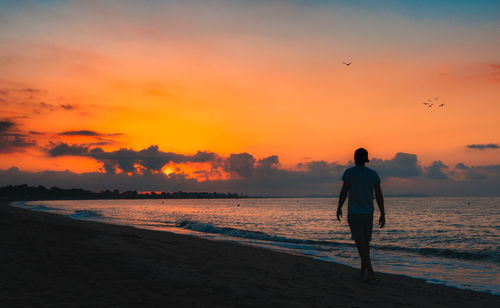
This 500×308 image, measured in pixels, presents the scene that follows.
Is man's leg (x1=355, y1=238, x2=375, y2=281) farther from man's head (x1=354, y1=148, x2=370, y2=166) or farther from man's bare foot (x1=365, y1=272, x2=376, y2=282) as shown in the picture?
man's head (x1=354, y1=148, x2=370, y2=166)

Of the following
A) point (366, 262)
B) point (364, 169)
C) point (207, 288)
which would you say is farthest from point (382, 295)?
point (207, 288)

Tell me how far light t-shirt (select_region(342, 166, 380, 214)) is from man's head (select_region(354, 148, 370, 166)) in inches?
6.1

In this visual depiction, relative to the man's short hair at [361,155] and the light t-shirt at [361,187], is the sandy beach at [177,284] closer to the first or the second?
the light t-shirt at [361,187]

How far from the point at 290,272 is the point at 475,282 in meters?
5.74

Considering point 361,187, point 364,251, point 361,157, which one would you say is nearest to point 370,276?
point 364,251

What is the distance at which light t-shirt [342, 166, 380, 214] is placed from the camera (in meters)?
8.30

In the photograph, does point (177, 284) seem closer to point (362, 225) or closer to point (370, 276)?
point (362, 225)

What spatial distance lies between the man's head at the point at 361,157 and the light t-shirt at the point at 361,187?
0.16 meters

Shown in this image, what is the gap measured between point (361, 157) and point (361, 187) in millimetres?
695

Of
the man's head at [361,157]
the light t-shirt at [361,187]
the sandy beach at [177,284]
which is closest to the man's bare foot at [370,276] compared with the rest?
the sandy beach at [177,284]

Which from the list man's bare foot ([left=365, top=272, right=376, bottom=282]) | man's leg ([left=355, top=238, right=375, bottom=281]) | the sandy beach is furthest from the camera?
man's bare foot ([left=365, top=272, right=376, bottom=282])

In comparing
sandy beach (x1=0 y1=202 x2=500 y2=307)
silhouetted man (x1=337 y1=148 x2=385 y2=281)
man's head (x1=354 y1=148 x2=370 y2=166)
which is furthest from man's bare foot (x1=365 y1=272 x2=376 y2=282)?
man's head (x1=354 y1=148 x2=370 y2=166)

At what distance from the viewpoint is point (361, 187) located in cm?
834

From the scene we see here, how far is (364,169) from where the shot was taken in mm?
8461
